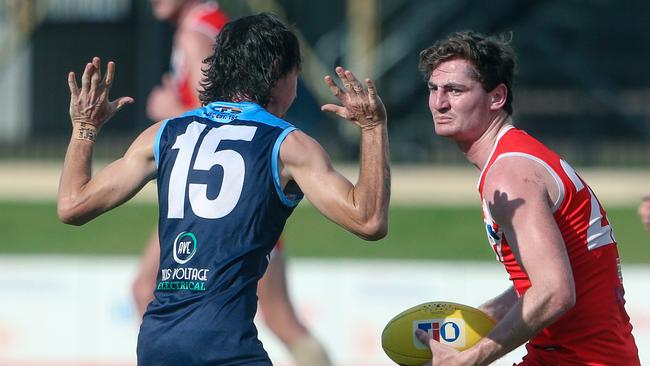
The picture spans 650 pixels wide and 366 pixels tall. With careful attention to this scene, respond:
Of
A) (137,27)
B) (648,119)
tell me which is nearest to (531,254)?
(648,119)

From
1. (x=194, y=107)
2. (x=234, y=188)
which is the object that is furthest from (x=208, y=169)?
(x=194, y=107)

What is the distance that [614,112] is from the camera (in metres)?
16.2

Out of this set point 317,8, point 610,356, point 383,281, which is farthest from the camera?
point 317,8

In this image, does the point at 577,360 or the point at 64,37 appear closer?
the point at 577,360

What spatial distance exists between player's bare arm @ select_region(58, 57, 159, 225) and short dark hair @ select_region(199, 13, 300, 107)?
12.5 inches

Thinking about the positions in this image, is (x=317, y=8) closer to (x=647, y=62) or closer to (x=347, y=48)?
(x=347, y=48)

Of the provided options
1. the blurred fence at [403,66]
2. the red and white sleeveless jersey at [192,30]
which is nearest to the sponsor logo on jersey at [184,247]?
the red and white sleeveless jersey at [192,30]

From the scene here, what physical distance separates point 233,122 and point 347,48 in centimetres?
1188

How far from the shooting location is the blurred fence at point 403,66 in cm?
1617

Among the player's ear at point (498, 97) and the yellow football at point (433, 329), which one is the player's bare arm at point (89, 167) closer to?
the yellow football at point (433, 329)

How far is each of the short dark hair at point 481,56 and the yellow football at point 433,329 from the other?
0.75m

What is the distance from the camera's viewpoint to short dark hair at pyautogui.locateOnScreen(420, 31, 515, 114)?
462 centimetres

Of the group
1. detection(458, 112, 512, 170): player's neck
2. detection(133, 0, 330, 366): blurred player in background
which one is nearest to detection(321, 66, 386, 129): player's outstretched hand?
detection(458, 112, 512, 170): player's neck

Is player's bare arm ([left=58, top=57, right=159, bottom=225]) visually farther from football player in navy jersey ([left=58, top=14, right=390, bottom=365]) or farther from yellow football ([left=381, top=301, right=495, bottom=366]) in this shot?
yellow football ([left=381, top=301, right=495, bottom=366])
